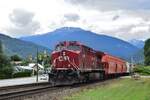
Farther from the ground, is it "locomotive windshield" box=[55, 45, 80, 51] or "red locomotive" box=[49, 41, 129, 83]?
"locomotive windshield" box=[55, 45, 80, 51]

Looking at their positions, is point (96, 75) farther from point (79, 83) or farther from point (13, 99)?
point (13, 99)

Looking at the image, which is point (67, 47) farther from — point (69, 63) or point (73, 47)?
point (69, 63)

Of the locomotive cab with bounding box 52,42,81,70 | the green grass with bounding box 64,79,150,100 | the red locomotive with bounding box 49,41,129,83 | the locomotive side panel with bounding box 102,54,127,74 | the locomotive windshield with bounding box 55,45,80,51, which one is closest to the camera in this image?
the green grass with bounding box 64,79,150,100

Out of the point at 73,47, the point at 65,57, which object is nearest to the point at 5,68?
the point at 73,47

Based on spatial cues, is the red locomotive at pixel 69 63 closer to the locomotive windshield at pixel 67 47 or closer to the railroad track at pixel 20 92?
the locomotive windshield at pixel 67 47

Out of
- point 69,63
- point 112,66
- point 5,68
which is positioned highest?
point 5,68

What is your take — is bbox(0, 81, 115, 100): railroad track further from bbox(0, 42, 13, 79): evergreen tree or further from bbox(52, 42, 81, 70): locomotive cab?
bbox(0, 42, 13, 79): evergreen tree

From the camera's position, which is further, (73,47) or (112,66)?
(112,66)

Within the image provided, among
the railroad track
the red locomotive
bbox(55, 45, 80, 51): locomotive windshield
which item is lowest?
the railroad track

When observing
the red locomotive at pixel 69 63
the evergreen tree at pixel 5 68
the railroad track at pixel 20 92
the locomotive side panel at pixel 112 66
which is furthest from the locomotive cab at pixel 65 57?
the evergreen tree at pixel 5 68

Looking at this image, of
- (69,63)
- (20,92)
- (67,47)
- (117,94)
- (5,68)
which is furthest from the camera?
(5,68)

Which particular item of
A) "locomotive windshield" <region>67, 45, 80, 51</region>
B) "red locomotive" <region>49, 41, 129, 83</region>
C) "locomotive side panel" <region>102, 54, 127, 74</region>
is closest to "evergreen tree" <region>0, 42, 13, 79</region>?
"locomotive side panel" <region>102, 54, 127, 74</region>

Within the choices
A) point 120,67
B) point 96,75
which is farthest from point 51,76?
point 120,67

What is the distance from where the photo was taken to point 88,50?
48.3 meters
